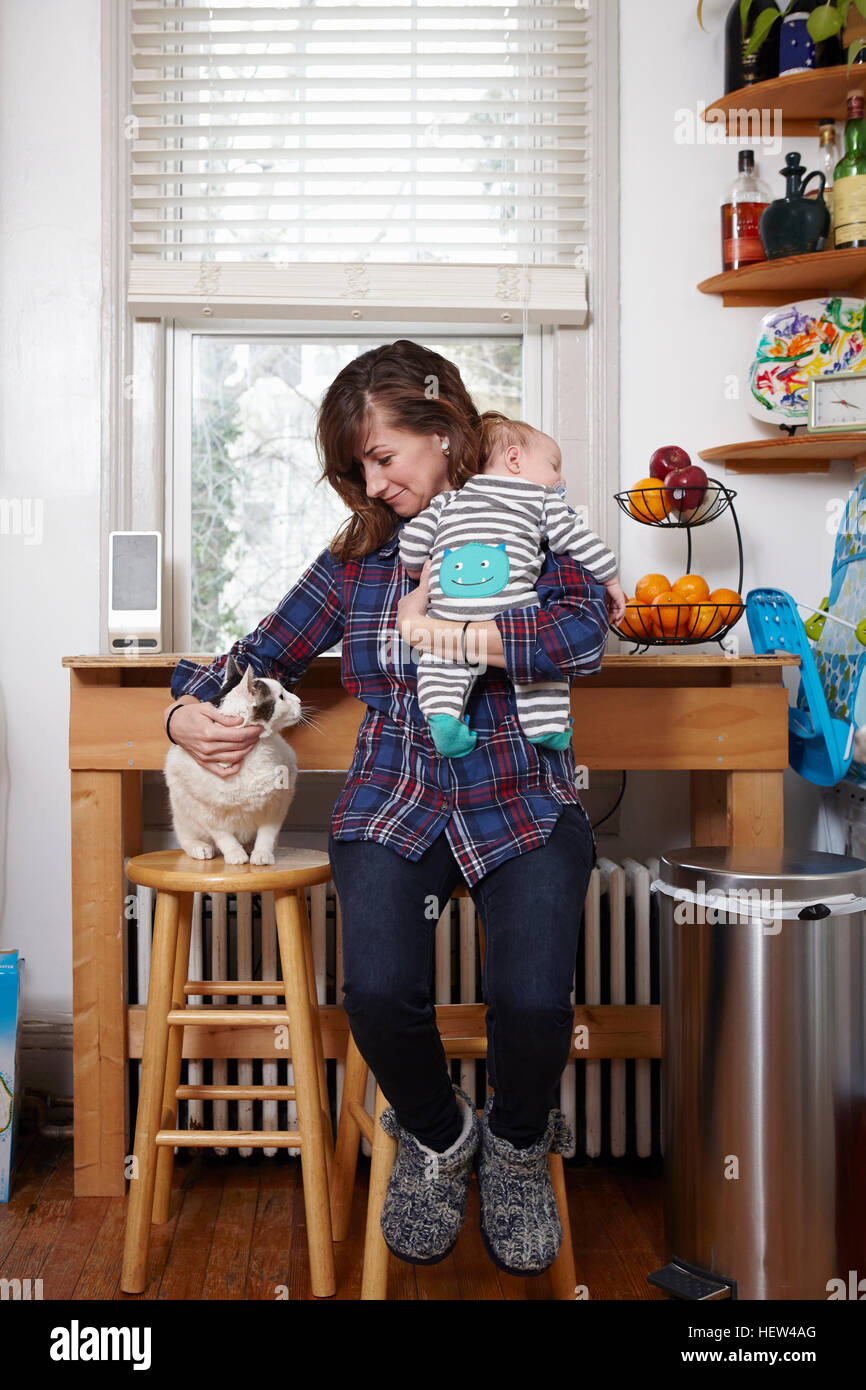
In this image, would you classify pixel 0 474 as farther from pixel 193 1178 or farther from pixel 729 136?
pixel 729 136

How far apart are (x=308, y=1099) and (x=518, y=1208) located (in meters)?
0.35

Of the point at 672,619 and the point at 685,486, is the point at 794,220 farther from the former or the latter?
the point at 672,619

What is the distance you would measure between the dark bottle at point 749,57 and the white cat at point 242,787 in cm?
157

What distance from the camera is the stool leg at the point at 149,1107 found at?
1557 mm

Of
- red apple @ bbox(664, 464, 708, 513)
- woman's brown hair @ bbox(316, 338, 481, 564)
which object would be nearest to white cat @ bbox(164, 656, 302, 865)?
woman's brown hair @ bbox(316, 338, 481, 564)

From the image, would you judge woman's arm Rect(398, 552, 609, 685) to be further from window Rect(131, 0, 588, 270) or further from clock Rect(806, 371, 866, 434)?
window Rect(131, 0, 588, 270)

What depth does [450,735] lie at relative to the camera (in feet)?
4.73

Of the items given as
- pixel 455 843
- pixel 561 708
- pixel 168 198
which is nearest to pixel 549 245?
pixel 168 198

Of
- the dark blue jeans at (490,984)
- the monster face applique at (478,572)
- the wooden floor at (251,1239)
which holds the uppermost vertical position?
the monster face applique at (478,572)

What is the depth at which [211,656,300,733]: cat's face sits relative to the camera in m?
1.62

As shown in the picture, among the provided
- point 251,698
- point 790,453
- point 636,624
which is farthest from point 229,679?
point 790,453

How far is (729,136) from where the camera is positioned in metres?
2.24

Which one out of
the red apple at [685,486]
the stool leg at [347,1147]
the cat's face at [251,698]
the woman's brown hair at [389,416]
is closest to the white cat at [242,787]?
the cat's face at [251,698]

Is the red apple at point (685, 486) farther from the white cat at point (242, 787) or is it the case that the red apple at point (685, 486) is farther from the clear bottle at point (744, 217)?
the white cat at point (242, 787)
